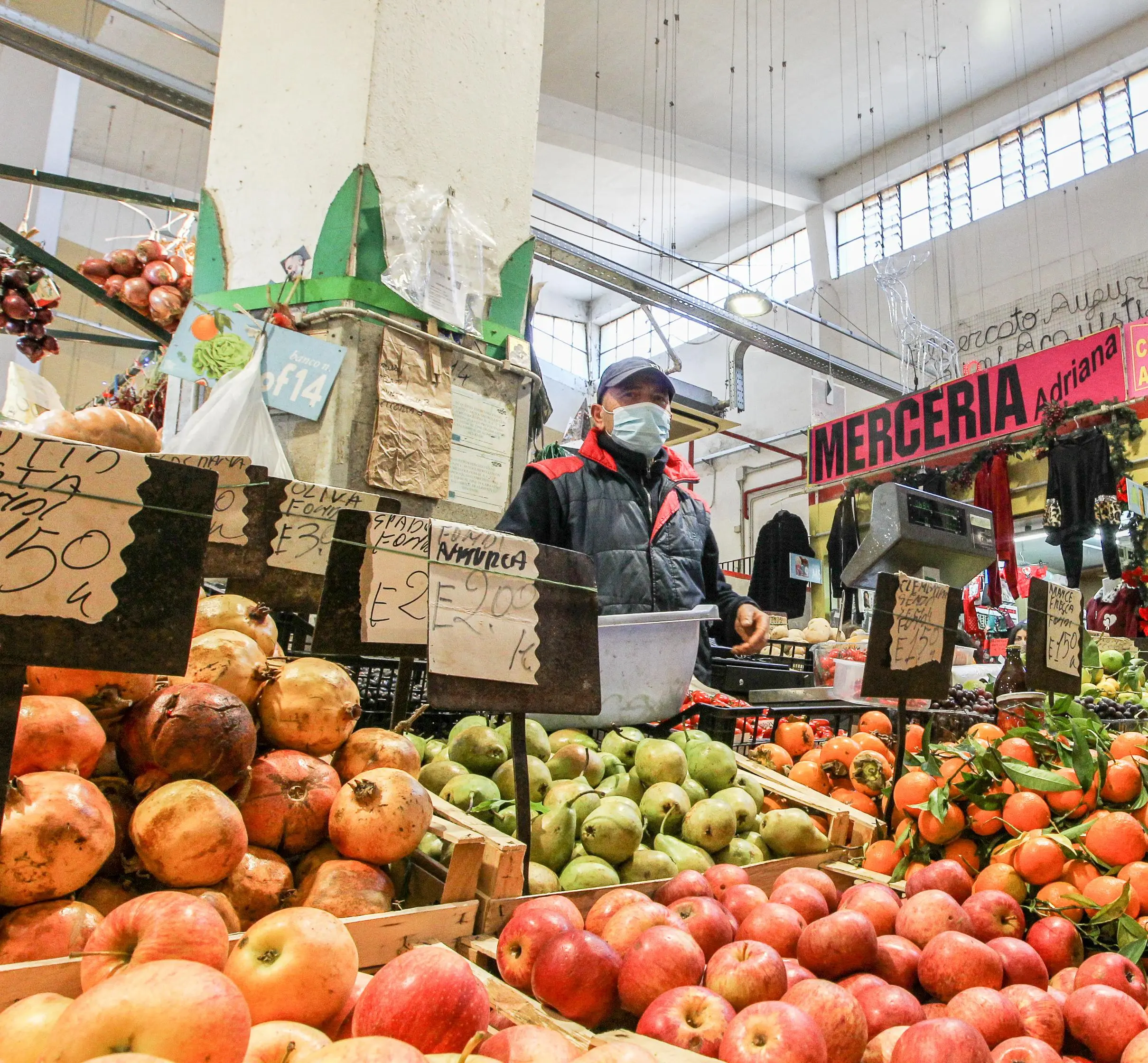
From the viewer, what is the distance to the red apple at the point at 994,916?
146 centimetres

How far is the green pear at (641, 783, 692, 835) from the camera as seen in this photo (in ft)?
6.05

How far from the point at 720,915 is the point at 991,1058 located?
435mm

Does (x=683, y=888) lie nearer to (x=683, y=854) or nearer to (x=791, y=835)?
(x=683, y=854)

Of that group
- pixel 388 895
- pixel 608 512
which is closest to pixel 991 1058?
pixel 388 895

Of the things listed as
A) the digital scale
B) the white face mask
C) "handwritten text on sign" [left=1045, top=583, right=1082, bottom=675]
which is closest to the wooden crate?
"handwritten text on sign" [left=1045, top=583, right=1082, bottom=675]

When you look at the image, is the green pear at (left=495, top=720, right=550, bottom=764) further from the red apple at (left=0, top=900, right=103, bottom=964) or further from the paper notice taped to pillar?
the paper notice taped to pillar

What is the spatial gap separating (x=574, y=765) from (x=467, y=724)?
292 millimetres

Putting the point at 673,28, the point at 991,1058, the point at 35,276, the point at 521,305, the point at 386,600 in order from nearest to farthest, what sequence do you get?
the point at 991,1058 < the point at 386,600 < the point at 521,305 < the point at 35,276 < the point at 673,28

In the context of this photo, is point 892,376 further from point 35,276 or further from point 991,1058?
point 991,1058

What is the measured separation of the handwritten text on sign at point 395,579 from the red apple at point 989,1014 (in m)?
0.96

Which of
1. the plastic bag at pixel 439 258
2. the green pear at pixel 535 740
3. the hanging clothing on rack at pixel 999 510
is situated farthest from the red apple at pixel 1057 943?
the hanging clothing on rack at pixel 999 510

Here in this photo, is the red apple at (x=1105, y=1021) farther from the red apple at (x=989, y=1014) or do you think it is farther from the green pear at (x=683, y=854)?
the green pear at (x=683, y=854)

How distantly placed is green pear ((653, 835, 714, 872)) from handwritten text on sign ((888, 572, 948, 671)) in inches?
26.7

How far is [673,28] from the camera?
1012cm
